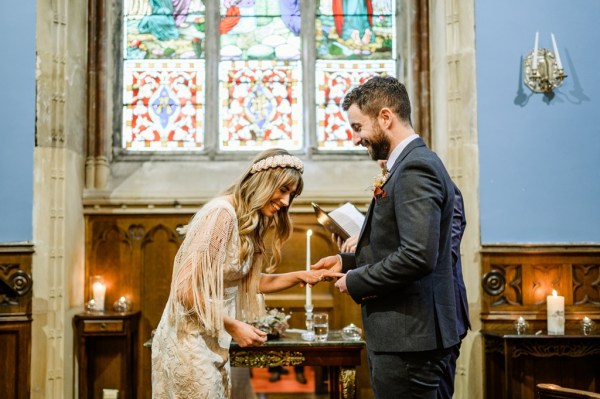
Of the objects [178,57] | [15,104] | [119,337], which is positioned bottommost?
[119,337]

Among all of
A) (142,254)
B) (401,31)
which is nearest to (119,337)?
(142,254)

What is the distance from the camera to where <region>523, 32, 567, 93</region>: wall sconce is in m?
4.34

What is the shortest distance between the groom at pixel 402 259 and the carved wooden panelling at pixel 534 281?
2417 millimetres

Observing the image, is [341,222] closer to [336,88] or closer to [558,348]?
→ [558,348]

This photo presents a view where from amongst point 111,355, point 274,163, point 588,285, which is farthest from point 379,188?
point 111,355

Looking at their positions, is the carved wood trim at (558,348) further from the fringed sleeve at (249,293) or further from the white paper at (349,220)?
the fringed sleeve at (249,293)

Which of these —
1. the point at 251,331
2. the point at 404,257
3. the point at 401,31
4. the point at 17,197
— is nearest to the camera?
the point at 404,257

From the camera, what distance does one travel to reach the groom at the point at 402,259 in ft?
6.49

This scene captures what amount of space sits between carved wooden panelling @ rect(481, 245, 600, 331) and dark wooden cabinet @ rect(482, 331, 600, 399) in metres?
0.24

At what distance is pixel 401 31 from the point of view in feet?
17.9

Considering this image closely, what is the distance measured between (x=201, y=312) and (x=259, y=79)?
370cm

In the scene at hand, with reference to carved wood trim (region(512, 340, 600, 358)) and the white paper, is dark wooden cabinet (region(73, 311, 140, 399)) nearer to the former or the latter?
the white paper

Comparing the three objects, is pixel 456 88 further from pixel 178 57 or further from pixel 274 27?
pixel 178 57

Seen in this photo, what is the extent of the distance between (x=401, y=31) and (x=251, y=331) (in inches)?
157
